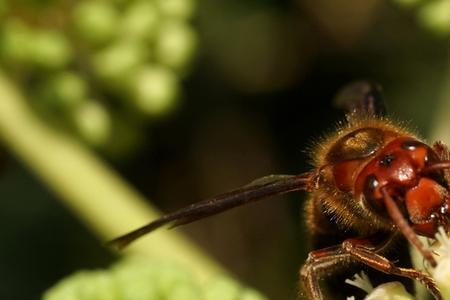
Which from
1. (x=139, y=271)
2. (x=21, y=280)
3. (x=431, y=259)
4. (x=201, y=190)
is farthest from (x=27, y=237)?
(x=431, y=259)

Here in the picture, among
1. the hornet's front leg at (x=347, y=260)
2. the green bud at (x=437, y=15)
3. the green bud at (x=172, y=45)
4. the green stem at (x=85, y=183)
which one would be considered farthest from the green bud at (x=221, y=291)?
the green bud at (x=172, y=45)

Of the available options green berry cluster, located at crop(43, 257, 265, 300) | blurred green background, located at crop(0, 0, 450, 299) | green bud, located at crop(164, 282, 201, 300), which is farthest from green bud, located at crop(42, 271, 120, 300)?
blurred green background, located at crop(0, 0, 450, 299)

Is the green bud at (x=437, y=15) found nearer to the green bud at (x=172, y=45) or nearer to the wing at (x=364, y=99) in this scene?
the wing at (x=364, y=99)

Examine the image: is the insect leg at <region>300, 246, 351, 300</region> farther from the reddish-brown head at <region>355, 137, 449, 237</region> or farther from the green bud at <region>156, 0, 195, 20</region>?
the green bud at <region>156, 0, 195, 20</region>

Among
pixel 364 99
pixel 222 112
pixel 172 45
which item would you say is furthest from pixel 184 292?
pixel 222 112

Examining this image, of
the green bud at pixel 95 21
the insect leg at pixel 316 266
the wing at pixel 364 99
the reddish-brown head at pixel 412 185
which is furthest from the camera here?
the green bud at pixel 95 21

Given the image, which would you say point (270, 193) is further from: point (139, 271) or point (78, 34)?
point (78, 34)
